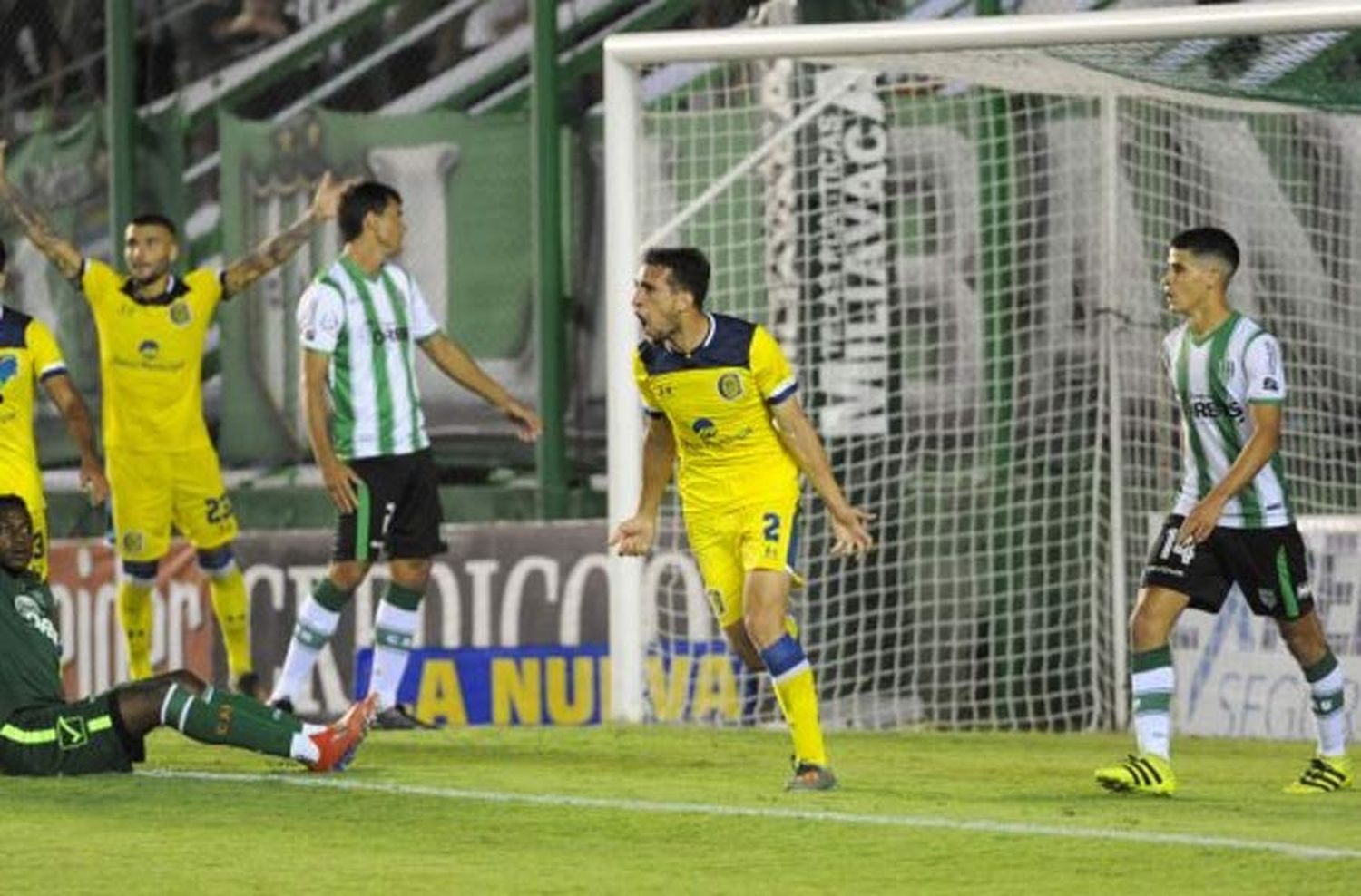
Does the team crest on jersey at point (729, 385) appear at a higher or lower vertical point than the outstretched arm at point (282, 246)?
lower

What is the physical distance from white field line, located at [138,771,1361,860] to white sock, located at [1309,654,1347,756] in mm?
1751

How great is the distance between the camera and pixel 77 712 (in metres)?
10.4

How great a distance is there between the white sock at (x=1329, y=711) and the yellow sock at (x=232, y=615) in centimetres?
470

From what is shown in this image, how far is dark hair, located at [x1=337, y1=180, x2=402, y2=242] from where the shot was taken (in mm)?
12469

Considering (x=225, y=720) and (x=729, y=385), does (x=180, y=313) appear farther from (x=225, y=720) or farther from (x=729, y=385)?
(x=729, y=385)

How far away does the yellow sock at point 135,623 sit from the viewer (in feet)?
45.9

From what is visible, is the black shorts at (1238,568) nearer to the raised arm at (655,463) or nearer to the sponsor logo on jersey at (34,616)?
the raised arm at (655,463)

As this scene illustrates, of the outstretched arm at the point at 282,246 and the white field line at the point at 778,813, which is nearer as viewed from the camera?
the white field line at the point at 778,813

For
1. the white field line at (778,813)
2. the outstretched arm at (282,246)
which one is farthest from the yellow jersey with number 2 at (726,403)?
the outstretched arm at (282,246)

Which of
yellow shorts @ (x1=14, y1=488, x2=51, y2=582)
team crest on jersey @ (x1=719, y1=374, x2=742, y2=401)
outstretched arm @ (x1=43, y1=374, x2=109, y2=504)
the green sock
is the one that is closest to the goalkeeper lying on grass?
the green sock

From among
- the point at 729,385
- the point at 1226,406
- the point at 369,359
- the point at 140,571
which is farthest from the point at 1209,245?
the point at 140,571

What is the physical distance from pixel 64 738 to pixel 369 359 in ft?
8.69

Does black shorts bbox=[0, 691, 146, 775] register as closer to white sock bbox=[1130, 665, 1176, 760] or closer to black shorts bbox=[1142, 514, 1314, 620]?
white sock bbox=[1130, 665, 1176, 760]

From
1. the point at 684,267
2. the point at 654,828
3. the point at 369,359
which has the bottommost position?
the point at 654,828
